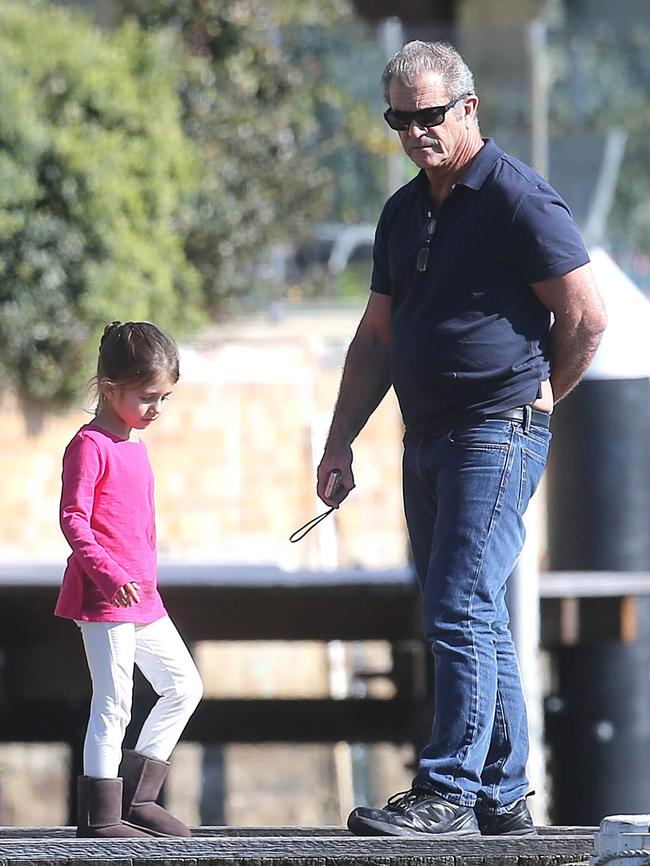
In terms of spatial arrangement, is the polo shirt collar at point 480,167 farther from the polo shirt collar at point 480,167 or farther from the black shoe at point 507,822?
the black shoe at point 507,822

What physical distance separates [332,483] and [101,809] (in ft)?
2.91

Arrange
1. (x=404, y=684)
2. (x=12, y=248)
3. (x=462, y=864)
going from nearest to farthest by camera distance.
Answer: (x=462, y=864) → (x=404, y=684) → (x=12, y=248)

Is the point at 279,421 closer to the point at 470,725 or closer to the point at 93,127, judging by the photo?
the point at 93,127

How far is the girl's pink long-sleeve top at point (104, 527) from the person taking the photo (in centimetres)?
343

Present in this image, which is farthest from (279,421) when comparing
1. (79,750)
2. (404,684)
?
(79,750)

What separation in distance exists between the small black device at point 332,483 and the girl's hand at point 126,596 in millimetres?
562

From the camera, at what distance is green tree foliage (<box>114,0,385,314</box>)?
41.9 ft

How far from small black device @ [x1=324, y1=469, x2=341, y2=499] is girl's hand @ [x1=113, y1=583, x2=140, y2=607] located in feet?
1.85

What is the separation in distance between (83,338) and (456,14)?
11.1 m

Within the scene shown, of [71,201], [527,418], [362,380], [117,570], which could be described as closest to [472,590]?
[527,418]

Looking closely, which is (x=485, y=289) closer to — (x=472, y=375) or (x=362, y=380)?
(x=472, y=375)

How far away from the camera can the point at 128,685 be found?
11.6ft

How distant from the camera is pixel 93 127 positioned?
11.2 meters

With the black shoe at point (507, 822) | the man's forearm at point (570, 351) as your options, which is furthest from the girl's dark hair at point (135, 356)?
the black shoe at point (507, 822)
